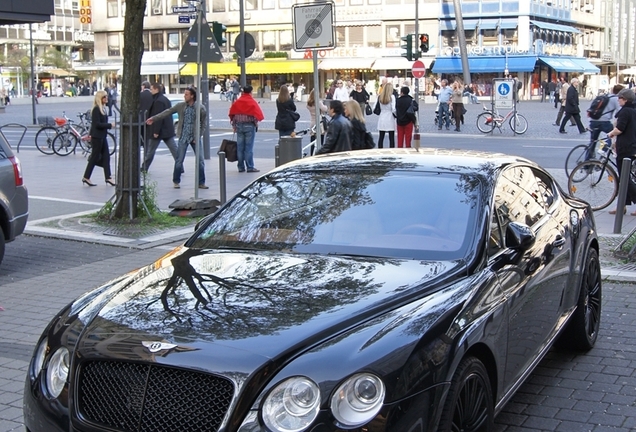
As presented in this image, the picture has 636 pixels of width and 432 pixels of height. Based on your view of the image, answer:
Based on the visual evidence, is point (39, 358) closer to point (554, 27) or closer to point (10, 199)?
point (10, 199)

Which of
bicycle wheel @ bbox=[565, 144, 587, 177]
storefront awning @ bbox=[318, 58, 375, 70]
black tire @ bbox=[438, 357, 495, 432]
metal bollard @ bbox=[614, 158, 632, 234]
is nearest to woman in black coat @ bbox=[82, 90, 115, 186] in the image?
bicycle wheel @ bbox=[565, 144, 587, 177]

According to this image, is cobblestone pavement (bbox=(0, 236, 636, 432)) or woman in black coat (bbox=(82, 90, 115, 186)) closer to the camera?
cobblestone pavement (bbox=(0, 236, 636, 432))

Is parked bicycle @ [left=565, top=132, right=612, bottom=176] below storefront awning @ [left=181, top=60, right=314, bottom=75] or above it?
below

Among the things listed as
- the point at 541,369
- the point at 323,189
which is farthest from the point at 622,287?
the point at 323,189

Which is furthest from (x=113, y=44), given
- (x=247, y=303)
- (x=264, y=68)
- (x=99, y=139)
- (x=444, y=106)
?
(x=247, y=303)

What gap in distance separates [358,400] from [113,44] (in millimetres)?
93017

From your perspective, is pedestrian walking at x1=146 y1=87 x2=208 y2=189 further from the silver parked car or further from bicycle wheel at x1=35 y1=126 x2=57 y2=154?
bicycle wheel at x1=35 y1=126 x2=57 y2=154

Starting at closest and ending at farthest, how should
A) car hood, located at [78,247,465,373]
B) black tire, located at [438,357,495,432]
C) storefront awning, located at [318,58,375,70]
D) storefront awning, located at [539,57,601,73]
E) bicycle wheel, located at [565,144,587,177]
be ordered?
car hood, located at [78,247,465,373]
black tire, located at [438,357,495,432]
bicycle wheel, located at [565,144,587,177]
storefront awning, located at [539,57,601,73]
storefront awning, located at [318,58,375,70]

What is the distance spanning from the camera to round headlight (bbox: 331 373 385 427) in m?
3.18

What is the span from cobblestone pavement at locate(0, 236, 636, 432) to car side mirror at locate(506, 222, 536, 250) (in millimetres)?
1057

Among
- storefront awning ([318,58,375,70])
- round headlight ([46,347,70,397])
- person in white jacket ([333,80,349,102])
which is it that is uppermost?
storefront awning ([318,58,375,70])

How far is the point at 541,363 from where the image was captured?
19.6 feet

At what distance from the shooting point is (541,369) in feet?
19.2

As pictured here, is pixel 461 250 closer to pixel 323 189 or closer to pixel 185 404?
pixel 323 189
